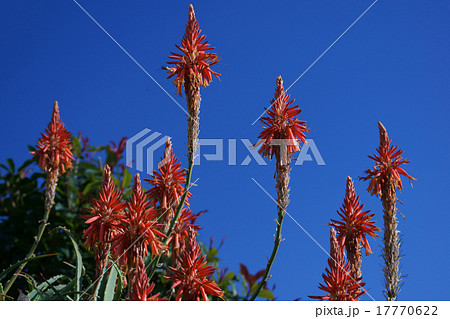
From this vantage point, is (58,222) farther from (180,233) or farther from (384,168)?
(384,168)

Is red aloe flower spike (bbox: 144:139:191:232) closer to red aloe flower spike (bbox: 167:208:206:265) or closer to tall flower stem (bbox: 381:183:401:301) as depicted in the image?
red aloe flower spike (bbox: 167:208:206:265)

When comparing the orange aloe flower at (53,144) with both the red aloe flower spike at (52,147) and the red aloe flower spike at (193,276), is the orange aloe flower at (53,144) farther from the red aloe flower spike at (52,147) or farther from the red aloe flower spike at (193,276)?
the red aloe flower spike at (193,276)

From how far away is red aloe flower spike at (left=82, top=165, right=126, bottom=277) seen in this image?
3170mm

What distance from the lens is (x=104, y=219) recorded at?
10.5 ft

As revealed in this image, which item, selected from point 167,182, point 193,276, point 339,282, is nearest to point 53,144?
point 167,182

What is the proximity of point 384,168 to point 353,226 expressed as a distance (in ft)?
1.76

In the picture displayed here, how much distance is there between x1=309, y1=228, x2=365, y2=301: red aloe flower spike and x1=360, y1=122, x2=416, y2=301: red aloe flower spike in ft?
2.38

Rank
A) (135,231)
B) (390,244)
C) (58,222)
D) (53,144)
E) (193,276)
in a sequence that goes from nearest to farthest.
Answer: (193,276), (135,231), (390,244), (53,144), (58,222)

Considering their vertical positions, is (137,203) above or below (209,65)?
below

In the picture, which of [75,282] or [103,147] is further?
A: [103,147]
